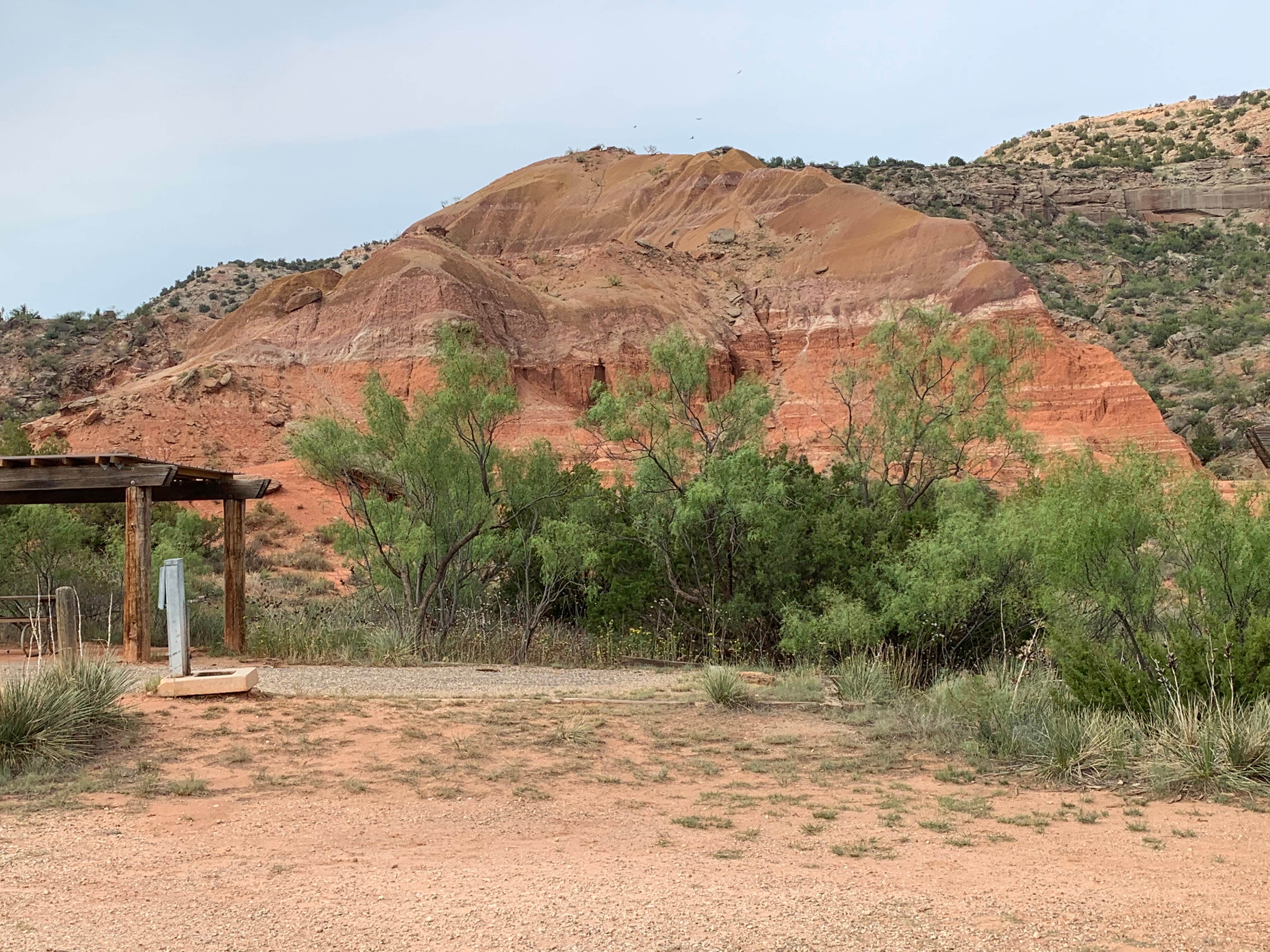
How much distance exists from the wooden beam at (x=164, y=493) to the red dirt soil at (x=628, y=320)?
1661 centimetres

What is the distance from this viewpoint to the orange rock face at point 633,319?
38.4 m

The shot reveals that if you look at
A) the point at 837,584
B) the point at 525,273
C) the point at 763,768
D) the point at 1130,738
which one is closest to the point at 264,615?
the point at 837,584

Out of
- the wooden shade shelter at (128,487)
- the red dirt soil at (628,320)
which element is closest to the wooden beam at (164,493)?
the wooden shade shelter at (128,487)

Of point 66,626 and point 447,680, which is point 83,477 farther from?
point 447,680

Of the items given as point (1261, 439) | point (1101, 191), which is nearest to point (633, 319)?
point (1261, 439)

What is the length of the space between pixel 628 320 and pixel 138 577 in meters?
33.0

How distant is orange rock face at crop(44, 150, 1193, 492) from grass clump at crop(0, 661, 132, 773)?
1010 inches

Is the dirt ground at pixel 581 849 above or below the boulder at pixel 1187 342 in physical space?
below

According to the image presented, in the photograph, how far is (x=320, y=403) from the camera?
4034cm

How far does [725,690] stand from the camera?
35.6 ft

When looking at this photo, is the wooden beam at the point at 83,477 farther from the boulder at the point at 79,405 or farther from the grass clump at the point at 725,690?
the boulder at the point at 79,405

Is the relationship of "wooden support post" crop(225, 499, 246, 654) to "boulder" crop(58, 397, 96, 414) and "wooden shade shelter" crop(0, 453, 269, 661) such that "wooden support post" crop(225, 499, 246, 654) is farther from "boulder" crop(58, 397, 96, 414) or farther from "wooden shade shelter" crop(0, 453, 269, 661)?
"boulder" crop(58, 397, 96, 414)

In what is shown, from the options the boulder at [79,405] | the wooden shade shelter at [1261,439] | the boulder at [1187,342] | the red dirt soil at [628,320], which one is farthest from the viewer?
the boulder at [1187,342]

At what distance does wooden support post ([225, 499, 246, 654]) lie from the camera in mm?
15438
